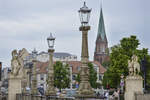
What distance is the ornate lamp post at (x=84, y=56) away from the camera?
18.0 metres

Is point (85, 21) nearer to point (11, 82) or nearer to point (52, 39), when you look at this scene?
point (11, 82)

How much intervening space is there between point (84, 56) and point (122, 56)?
44333 millimetres

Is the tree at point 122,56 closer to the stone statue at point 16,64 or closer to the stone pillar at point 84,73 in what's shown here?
the stone statue at point 16,64

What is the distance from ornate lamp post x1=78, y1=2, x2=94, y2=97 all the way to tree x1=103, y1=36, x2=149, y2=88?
141 feet

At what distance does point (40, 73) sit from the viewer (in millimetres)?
132375

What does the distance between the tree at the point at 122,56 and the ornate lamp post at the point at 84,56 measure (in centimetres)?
4291

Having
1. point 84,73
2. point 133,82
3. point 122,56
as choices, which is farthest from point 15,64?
point 122,56

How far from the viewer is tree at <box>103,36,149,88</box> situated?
62.0 metres

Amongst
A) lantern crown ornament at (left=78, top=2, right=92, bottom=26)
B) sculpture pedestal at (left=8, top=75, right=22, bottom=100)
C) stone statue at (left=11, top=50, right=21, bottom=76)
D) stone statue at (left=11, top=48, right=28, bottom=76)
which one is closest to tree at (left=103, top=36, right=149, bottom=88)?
stone statue at (left=11, top=48, right=28, bottom=76)

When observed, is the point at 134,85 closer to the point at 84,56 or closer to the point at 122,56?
the point at 84,56

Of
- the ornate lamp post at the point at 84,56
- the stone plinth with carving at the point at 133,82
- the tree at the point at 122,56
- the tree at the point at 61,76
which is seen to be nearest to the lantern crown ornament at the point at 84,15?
the ornate lamp post at the point at 84,56

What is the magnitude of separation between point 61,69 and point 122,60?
35.7m

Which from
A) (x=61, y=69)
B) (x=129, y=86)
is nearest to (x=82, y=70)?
(x=129, y=86)

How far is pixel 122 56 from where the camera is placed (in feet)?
204
